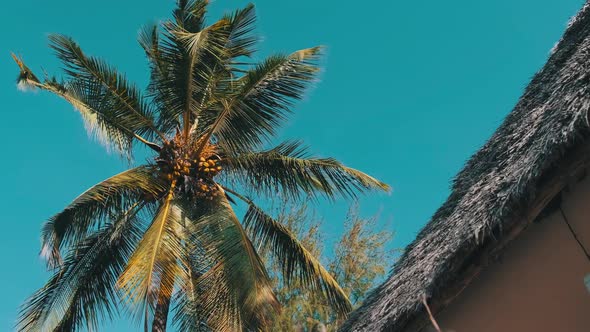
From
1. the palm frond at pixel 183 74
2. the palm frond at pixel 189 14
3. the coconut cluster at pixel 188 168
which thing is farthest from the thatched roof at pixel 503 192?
the palm frond at pixel 189 14

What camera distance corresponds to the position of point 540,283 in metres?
4.21

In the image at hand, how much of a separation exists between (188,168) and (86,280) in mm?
2341

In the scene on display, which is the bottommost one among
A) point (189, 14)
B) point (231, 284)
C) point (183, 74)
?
point (231, 284)

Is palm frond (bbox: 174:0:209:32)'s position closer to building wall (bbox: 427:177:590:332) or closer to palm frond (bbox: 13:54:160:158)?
palm frond (bbox: 13:54:160:158)

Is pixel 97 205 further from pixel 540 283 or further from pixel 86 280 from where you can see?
pixel 540 283

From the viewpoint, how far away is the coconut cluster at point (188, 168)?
9.68m

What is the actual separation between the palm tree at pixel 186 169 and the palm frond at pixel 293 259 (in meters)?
0.02

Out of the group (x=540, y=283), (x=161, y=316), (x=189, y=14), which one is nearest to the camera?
(x=540, y=283)

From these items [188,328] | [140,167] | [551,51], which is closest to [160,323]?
[188,328]

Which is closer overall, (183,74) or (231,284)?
(231,284)

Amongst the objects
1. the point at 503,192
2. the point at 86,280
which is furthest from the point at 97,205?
the point at 503,192

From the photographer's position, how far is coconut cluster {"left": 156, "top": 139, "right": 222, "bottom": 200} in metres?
9.68

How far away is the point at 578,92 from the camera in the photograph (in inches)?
145

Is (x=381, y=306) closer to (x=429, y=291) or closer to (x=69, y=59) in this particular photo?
(x=429, y=291)
